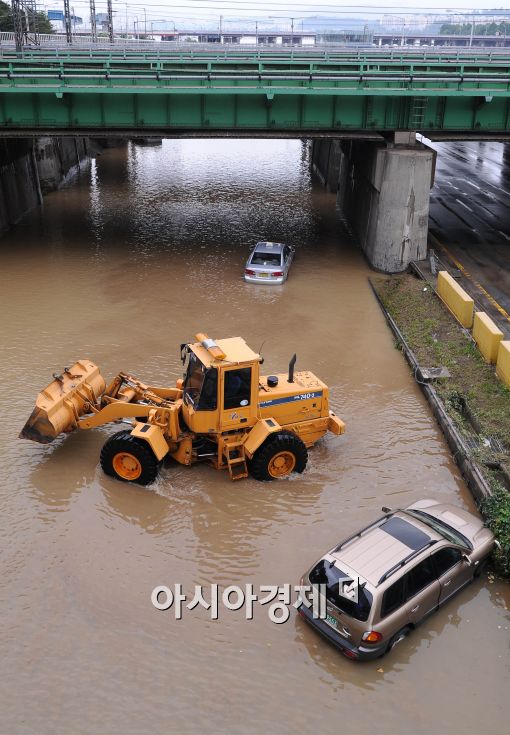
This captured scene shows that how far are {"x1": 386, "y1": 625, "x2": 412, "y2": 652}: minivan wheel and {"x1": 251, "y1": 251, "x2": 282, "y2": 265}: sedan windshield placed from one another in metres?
17.2

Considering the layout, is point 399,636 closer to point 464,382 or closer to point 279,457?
point 279,457

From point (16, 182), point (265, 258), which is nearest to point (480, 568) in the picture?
point (265, 258)

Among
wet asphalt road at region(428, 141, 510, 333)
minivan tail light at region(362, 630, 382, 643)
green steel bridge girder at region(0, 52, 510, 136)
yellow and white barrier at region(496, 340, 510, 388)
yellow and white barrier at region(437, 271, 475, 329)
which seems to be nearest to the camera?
minivan tail light at region(362, 630, 382, 643)

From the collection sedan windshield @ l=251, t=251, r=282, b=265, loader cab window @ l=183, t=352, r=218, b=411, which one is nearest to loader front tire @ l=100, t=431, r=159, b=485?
loader cab window @ l=183, t=352, r=218, b=411

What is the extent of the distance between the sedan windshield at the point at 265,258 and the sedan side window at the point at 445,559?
643 inches

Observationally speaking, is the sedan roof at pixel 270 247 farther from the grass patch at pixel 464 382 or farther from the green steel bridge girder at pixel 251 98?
the green steel bridge girder at pixel 251 98

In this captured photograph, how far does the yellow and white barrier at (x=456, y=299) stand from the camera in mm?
20156

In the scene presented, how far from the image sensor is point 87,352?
19078 mm

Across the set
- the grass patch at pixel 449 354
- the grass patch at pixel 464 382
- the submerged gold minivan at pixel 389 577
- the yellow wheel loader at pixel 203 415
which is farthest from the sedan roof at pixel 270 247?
the submerged gold minivan at pixel 389 577

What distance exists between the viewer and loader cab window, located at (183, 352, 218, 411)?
12406 mm

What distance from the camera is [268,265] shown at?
81.8 feet

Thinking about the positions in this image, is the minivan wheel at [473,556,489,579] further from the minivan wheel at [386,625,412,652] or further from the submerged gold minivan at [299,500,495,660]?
the minivan wheel at [386,625,412,652]

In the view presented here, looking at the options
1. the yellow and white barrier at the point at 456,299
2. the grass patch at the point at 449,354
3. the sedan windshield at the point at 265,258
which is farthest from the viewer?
the sedan windshield at the point at 265,258

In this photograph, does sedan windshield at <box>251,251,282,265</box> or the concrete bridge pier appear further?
the concrete bridge pier
